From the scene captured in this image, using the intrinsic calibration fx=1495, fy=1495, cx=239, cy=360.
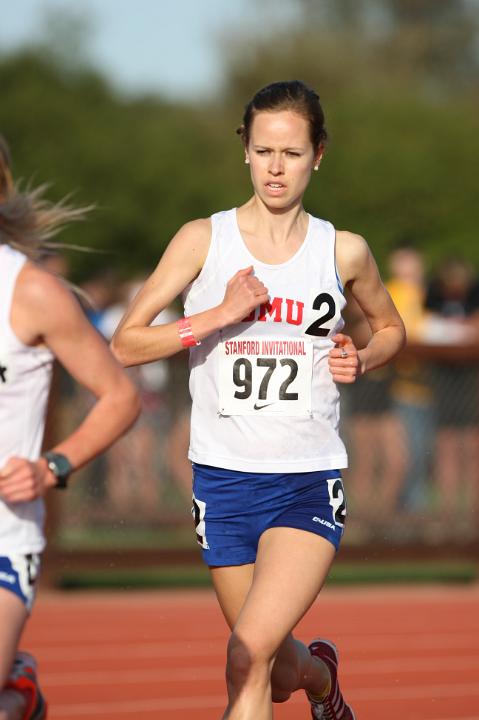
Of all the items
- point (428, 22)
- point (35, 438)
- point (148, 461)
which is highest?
point (428, 22)

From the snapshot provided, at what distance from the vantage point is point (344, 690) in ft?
25.8

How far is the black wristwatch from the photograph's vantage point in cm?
377

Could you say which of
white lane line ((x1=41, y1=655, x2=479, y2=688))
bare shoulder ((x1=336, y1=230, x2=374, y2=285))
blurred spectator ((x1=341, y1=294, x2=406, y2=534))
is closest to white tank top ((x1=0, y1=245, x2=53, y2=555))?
bare shoulder ((x1=336, y1=230, x2=374, y2=285))

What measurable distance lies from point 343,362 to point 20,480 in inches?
57.6

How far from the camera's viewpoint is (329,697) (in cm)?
554

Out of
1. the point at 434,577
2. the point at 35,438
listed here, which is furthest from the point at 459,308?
the point at 35,438

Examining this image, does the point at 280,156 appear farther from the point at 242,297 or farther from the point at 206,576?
the point at 206,576

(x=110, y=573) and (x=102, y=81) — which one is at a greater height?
(x=102, y=81)

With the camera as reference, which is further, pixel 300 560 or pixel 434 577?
pixel 434 577

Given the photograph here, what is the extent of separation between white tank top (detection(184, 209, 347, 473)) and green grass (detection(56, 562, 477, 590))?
6280 millimetres

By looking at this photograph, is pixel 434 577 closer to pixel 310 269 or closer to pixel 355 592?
pixel 355 592

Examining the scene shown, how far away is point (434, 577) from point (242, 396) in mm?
7378

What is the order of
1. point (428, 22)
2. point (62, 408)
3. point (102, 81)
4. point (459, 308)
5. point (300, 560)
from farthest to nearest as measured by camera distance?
point (428, 22), point (102, 81), point (459, 308), point (62, 408), point (300, 560)

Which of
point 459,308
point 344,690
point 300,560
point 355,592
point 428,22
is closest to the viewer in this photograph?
point 300,560
